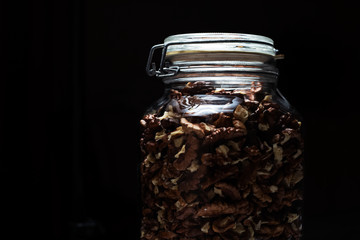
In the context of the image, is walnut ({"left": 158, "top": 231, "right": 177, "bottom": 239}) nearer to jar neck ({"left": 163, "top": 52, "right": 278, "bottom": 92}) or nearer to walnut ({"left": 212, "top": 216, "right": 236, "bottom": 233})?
walnut ({"left": 212, "top": 216, "right": 236, "bottom": 233})

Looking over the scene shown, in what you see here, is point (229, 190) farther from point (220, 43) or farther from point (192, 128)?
point (220, 43)

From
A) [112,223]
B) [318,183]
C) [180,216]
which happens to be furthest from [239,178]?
[112,223]

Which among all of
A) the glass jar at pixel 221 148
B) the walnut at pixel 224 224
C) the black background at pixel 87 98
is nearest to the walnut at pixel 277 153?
the glass jar at pixel 221 148

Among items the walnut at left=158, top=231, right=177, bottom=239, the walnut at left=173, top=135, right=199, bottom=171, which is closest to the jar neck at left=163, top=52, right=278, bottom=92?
the walnut at left=173, top=135, right=199, bottom=171

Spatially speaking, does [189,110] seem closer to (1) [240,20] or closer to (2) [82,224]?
(1) [240,20]

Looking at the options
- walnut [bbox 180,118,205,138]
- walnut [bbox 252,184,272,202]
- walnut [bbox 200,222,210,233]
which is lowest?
walnut [bbox 200,222,210,233]

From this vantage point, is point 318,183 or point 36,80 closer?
point 318,183

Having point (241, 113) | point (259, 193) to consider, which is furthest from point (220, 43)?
point (259, 193)
